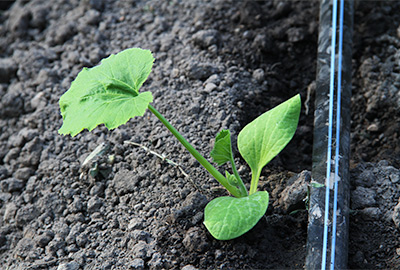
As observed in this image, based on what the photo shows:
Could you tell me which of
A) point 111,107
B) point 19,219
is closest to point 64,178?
point 19,219

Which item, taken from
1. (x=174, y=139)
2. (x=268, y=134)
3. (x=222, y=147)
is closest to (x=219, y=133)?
(x=222, y=147)

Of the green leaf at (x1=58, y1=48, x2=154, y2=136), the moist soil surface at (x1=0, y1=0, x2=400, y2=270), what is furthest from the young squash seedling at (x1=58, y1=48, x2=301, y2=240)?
the moist soil surface at (x1=0, y1=0, x2=400, y2=270)

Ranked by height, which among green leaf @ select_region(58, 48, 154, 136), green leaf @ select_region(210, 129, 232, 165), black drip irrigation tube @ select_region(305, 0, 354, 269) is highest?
green leaf @ select_region(58, 48, 154, 136)

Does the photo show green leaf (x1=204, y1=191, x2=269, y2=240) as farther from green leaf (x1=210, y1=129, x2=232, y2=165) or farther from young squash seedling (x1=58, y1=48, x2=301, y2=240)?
green leaf (x1=210, y1=129, x2=232, y2=165)

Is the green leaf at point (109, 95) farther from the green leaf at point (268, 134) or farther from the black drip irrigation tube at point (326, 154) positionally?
the black drip irrigation tube at point (326, 154)

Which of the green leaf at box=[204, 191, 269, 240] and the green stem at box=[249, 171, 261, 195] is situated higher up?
the green leaf at box=[204, 191, 269, 240]

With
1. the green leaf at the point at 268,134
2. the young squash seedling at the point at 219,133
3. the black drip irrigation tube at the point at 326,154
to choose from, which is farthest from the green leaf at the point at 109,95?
the black drip irrigation tube at the point at 326,154
